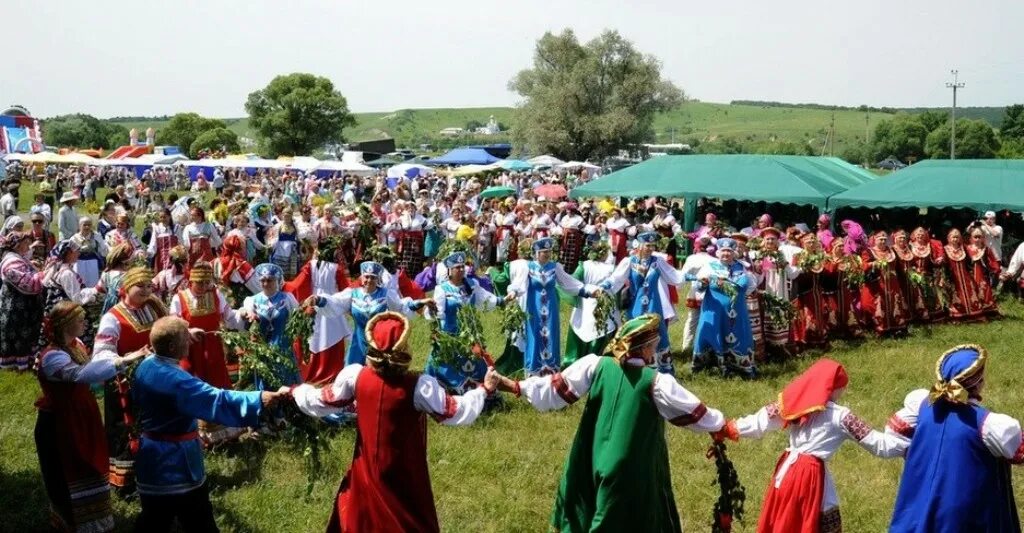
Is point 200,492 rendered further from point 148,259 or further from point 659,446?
point 148,259

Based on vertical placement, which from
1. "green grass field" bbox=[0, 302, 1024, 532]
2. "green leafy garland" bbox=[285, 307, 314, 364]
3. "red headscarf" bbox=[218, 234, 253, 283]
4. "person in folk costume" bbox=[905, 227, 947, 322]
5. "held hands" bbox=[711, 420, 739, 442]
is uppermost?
"red headscarf" bbox=[218, 234, 253, 283]

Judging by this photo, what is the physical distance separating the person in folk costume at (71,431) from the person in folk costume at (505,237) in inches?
470

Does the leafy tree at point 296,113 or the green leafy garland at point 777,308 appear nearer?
the green leafy garland at point 777,308

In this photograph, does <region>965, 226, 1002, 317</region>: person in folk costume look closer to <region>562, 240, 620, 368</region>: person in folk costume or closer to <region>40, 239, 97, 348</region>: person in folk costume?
<region>562, 240, 620, 368</region>: person in folk costume

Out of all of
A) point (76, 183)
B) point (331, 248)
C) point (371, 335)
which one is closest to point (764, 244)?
point (331, 248)

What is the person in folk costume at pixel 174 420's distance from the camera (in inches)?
173

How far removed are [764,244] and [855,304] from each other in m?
2.34

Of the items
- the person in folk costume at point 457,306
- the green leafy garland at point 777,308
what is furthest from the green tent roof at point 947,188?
the person in folk costume at point 457,306

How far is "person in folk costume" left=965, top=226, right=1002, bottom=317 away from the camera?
42.4 ft

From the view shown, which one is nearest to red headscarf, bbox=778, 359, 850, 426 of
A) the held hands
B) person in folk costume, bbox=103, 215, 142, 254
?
the held hands

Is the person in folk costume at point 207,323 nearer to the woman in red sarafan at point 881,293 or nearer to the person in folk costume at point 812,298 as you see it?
the person in folk costume at point 812,298

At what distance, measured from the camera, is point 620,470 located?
4.58 m

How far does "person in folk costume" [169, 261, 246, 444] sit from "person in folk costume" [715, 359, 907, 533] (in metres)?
3.66

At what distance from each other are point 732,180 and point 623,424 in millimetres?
15935
